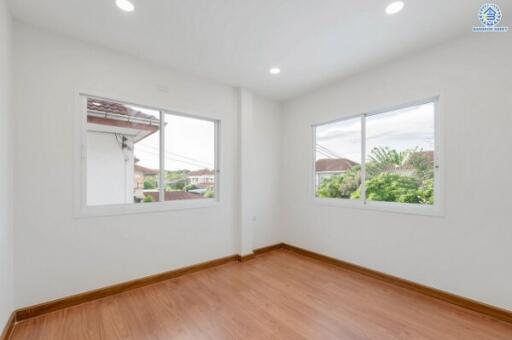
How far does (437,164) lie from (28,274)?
4.22 meters

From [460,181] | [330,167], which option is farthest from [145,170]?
[460,181]

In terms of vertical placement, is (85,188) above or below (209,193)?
above

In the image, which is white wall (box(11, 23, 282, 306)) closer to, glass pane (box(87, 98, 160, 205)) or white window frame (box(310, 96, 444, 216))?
glass pane (box(87, 98, 160, 205))

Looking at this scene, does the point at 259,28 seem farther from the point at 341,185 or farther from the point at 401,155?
Answer: the point at 341,185

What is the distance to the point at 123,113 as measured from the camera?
2686 mm

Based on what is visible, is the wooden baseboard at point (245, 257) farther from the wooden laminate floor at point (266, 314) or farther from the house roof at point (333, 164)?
the house roof at point (333, 164)

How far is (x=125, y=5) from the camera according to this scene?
1.89 meters

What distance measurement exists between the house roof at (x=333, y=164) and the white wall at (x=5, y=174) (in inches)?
143

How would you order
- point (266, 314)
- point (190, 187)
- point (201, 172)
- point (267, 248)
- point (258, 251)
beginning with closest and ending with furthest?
point (266, 314) → point (190, 187) → point (201, 172) → point (258, 251) → point (267, 248)

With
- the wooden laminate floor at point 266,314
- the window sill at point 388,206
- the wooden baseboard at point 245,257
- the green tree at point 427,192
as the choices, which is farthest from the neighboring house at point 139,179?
the green tree at point 427,192

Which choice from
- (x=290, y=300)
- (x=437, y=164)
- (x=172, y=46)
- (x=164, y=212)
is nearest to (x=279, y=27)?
(x=172, y=46)

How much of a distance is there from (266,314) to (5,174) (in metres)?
2.51

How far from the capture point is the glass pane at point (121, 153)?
2.48 m

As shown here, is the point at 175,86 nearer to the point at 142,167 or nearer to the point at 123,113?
the point at 123,113
